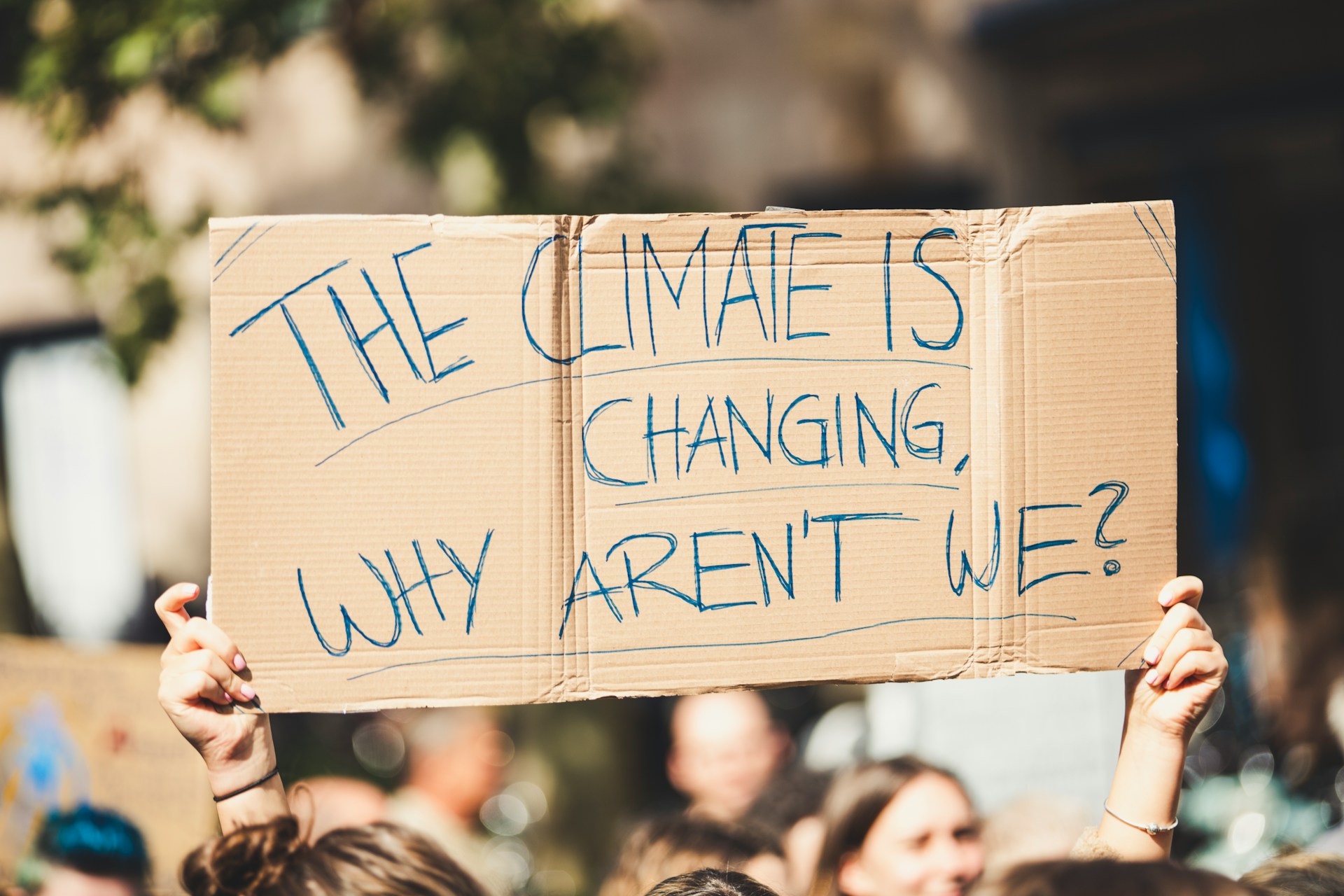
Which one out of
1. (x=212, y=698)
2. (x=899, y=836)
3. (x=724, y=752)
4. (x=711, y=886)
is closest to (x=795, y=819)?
(x=724, y=752)

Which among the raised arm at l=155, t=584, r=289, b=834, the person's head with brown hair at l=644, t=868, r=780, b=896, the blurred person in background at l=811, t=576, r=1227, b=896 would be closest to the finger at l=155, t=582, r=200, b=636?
the raised arm at l=155, t=584, r=289, b=834

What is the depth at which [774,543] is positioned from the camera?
5.23 feet

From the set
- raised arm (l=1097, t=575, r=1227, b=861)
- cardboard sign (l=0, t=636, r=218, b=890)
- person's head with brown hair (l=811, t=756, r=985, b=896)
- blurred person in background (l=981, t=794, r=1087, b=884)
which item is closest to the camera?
raised arm (l=1097, t=575, r=1227, b=861)

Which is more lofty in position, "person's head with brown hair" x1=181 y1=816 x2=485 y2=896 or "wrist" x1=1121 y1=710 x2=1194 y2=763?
"wrist" x1=1121 y1=710 x2=1194 y2=763

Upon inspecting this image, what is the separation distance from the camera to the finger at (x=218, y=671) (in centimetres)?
147

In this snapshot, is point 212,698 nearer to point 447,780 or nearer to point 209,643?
point 209,643

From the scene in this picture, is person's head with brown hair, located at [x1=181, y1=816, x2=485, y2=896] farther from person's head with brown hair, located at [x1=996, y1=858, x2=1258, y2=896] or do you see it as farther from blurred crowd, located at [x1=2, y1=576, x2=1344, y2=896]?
person's head with brown hair, located at [x1=996, y1=858, x2=1258, y2=896]

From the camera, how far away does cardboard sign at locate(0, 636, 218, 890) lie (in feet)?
8.32

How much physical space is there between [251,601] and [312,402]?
0.28 meters

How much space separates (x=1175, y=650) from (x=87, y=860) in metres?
2.13

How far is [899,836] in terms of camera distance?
2057mm

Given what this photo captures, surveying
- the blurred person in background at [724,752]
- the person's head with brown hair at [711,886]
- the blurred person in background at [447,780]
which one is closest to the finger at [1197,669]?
the person's head with brown hair at [711,886]

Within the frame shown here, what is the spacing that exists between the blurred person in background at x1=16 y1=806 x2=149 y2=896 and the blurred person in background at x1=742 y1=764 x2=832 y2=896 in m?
1.31

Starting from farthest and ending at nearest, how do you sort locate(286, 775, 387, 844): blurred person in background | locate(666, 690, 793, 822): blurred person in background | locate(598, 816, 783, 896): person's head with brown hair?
locate(666, 690, 793, 822): blurred person in background < locate(286, 775, 387, 844): blurred person in background < locate(598, 816, 783, 896): person's head with brown hair
